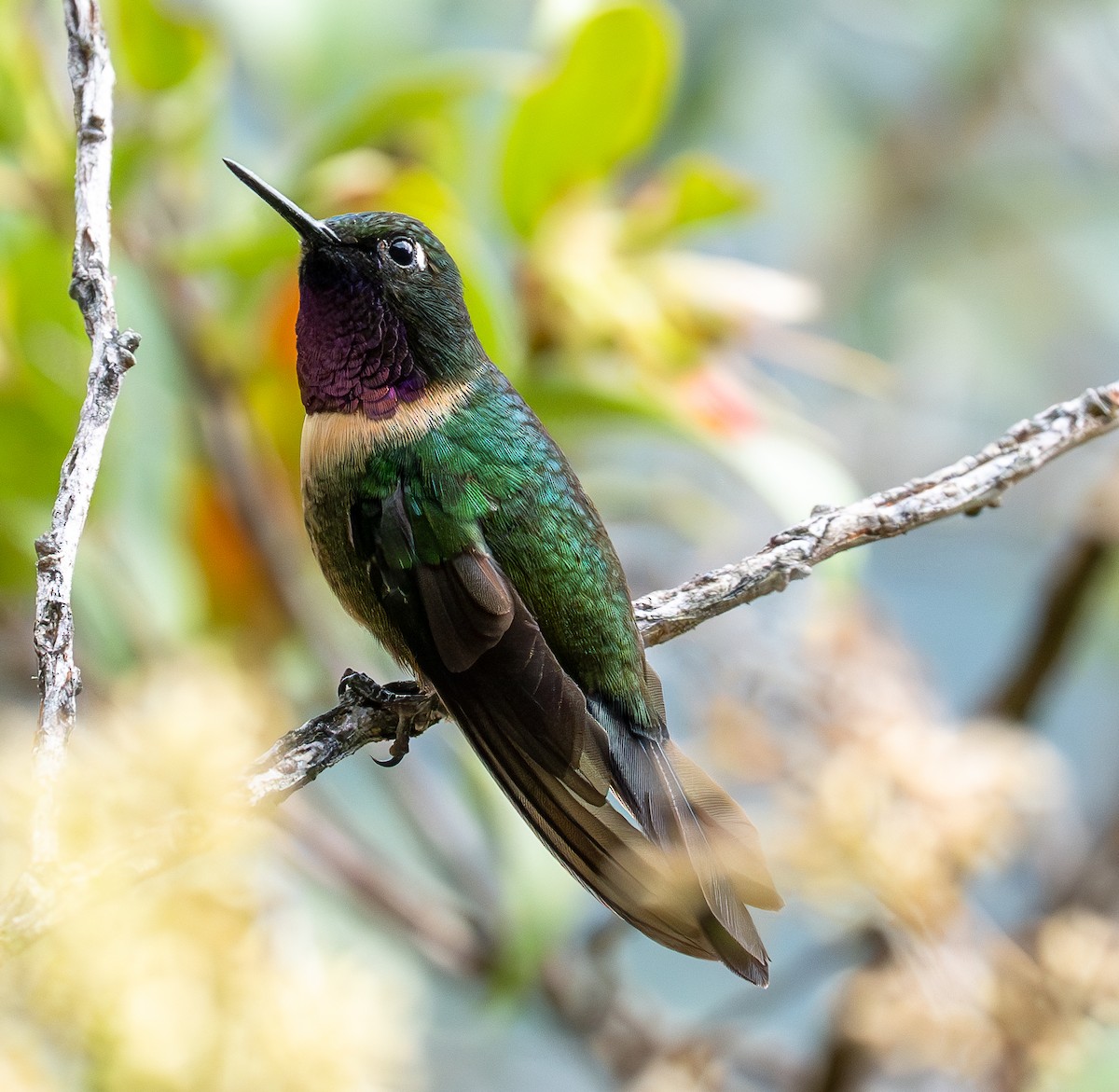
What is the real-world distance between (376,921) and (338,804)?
590mm

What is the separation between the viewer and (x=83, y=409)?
2.85 feet

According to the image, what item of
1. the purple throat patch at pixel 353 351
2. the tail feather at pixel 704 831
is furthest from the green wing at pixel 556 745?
the purple throat patch at pixel 353 351

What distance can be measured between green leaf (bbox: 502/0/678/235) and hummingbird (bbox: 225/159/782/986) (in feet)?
1.17

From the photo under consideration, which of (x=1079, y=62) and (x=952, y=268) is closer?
(x=1079, y=62)

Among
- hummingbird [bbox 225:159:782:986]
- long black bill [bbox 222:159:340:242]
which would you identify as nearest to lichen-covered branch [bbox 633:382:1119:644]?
hummingbird [bbox 225:159:782:986]

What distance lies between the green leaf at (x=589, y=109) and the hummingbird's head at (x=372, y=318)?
0.37 metres

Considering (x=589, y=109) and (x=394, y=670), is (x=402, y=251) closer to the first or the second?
(x=589, y=109)

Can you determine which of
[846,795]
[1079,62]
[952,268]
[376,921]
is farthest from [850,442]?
[846,795]

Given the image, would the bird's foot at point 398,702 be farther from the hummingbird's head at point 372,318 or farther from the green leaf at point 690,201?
the green leaf at point 690,201

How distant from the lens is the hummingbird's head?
1.40 metres

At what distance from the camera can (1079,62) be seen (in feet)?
12.6

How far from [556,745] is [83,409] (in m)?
0.49

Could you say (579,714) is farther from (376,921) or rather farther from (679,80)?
(679,80)

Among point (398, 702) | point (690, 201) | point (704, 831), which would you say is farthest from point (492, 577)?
point (690, 201)
